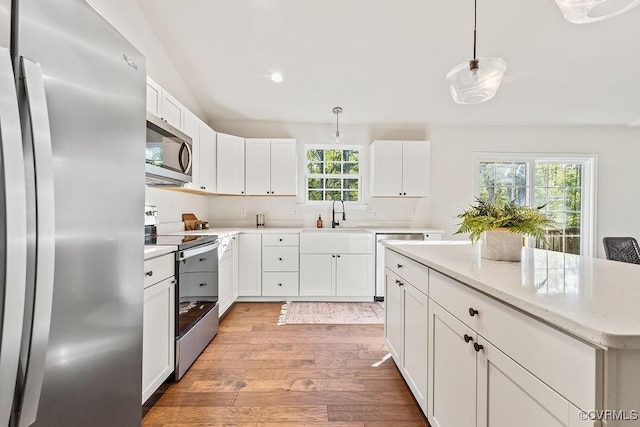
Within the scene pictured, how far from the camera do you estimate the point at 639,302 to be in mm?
733

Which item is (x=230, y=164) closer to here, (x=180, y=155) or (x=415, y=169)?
(x=180, y=155)

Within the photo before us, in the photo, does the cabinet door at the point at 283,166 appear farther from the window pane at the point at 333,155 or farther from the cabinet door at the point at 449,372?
the cabinet door at the point at 449,372

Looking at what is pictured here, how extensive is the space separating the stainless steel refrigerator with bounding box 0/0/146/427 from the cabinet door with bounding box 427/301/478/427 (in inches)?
47.6

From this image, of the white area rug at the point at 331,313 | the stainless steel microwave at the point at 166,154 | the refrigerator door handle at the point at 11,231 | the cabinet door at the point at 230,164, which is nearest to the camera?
the refrigerator door handle at the point at 11,231

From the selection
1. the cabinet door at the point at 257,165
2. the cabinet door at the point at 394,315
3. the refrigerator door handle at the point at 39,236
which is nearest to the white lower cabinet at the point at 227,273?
the cabinet door at the point at 257,165

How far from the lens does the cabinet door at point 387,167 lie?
157 inches

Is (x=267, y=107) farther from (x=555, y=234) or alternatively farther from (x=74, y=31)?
(x=555, y=234)

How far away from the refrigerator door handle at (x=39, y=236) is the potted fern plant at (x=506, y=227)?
1.52m

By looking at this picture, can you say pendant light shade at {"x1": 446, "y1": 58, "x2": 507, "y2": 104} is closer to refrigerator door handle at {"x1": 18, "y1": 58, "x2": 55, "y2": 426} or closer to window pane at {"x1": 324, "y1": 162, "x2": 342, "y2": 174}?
refrigerator door handle at {"x1": 18, "y1": 58, "x2": 55, "y2": 426}

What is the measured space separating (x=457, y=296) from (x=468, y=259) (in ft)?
1.10

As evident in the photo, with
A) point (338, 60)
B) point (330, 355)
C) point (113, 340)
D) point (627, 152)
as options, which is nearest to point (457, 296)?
point (113, 340)

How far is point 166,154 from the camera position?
197 centimetres

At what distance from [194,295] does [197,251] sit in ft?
1.05

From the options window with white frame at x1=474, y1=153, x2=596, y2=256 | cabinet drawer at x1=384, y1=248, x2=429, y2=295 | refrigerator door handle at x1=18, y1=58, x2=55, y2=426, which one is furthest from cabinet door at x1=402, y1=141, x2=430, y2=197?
refrigerator door handle at x1=18, y1=58, x2=55, y2=426
